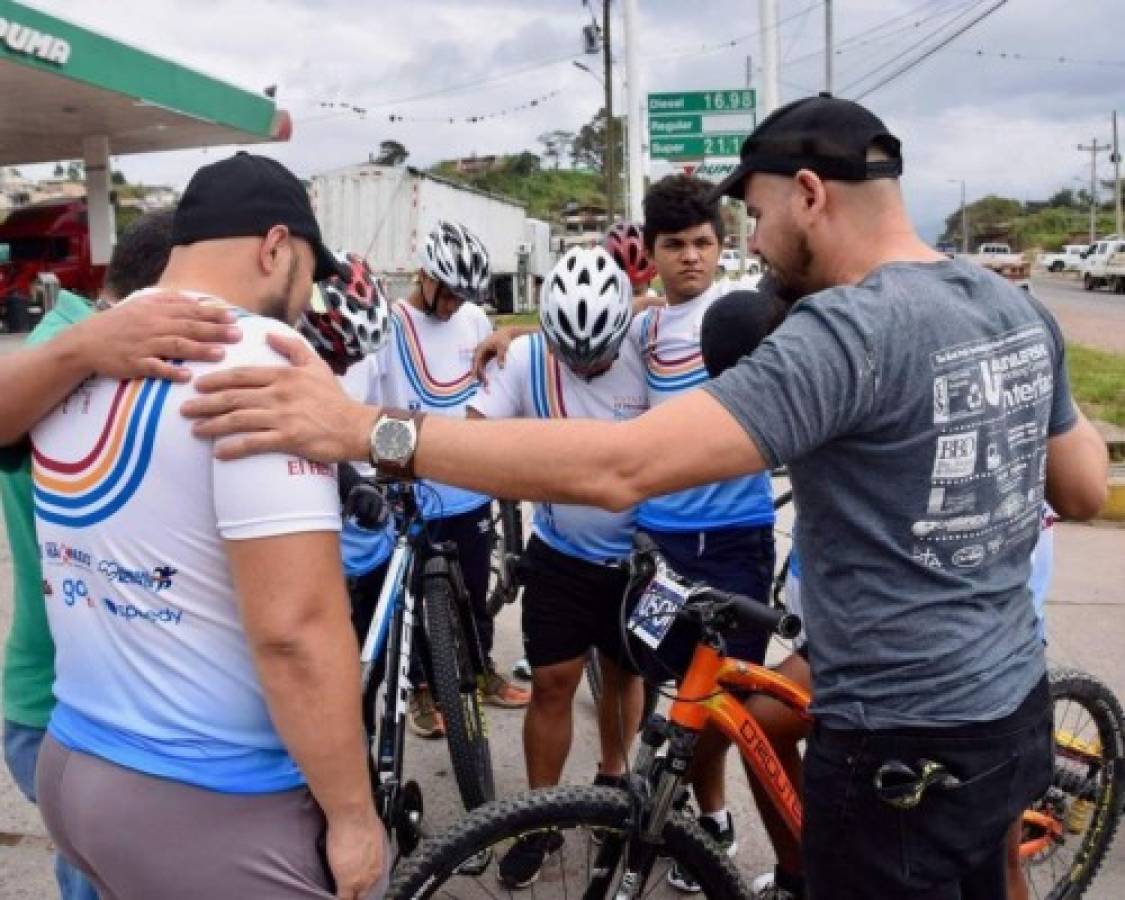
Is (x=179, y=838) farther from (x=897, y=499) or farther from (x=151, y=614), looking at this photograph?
(x=897, y=499)

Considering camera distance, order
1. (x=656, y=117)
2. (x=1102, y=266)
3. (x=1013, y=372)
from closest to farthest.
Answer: (x=1013, y=372), (x=656, y=117), (x=1102, y=266)

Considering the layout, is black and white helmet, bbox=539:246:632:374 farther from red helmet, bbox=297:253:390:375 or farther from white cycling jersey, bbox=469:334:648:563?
red helmet, bbox=297:253:390:375

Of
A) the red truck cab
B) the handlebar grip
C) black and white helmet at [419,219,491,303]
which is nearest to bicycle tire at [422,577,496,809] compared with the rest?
the handlebar grip

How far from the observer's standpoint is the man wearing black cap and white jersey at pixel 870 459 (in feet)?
5.06

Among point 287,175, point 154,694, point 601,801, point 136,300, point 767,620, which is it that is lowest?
point 601,801

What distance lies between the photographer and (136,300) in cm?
159

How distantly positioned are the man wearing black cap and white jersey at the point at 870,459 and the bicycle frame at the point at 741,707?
49 centimetres

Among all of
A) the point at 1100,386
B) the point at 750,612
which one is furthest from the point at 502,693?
the point at 1100,386

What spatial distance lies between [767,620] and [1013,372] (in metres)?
0.83

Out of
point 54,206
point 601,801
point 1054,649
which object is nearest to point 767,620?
point 601,801

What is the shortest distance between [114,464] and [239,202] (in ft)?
1.51

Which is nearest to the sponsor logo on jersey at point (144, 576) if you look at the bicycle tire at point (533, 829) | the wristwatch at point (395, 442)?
the wristwatch at point (395, 442)

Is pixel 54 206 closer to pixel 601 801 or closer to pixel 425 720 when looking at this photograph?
pixel 425 720

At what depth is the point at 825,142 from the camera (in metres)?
1.70
